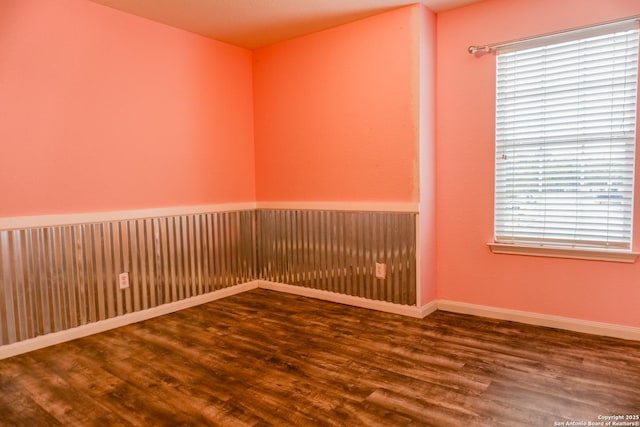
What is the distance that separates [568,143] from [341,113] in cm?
175

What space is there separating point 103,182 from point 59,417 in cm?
175

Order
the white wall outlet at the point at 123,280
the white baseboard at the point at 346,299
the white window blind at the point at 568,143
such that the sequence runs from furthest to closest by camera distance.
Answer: the white baseboard at the point at 346,299 → the white wall outlet at the point at 123,280 → the white window blind at the point at 568,143

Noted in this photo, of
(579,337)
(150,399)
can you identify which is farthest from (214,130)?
(579,337)

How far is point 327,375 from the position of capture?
2418 millimetres

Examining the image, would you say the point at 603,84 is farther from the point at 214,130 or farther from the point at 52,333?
the point at 52,333

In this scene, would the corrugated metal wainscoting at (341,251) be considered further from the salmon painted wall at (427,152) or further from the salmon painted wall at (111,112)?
the salmon painted wall at (111,112)

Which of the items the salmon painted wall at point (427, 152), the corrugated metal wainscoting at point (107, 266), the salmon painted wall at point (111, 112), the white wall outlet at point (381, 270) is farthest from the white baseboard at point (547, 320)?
the salmon painted wall at point (111, 112)

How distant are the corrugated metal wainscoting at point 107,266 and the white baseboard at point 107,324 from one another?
0.04 m

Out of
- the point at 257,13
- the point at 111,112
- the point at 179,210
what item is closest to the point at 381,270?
the point at 179,210

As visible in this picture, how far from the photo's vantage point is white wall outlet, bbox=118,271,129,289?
10.9ft

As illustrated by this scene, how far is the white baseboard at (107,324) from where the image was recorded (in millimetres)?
2793

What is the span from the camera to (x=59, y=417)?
204cm

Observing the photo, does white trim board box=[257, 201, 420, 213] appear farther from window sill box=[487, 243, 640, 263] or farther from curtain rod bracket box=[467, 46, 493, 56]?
curtain rod bracket box=[467, 46, 493, 56]

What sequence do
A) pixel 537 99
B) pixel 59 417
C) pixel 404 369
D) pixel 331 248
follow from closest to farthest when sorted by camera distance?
1. pixel 59 417
2. pixel 404 369
3. pixel 537 99
4. pixel 331 248
